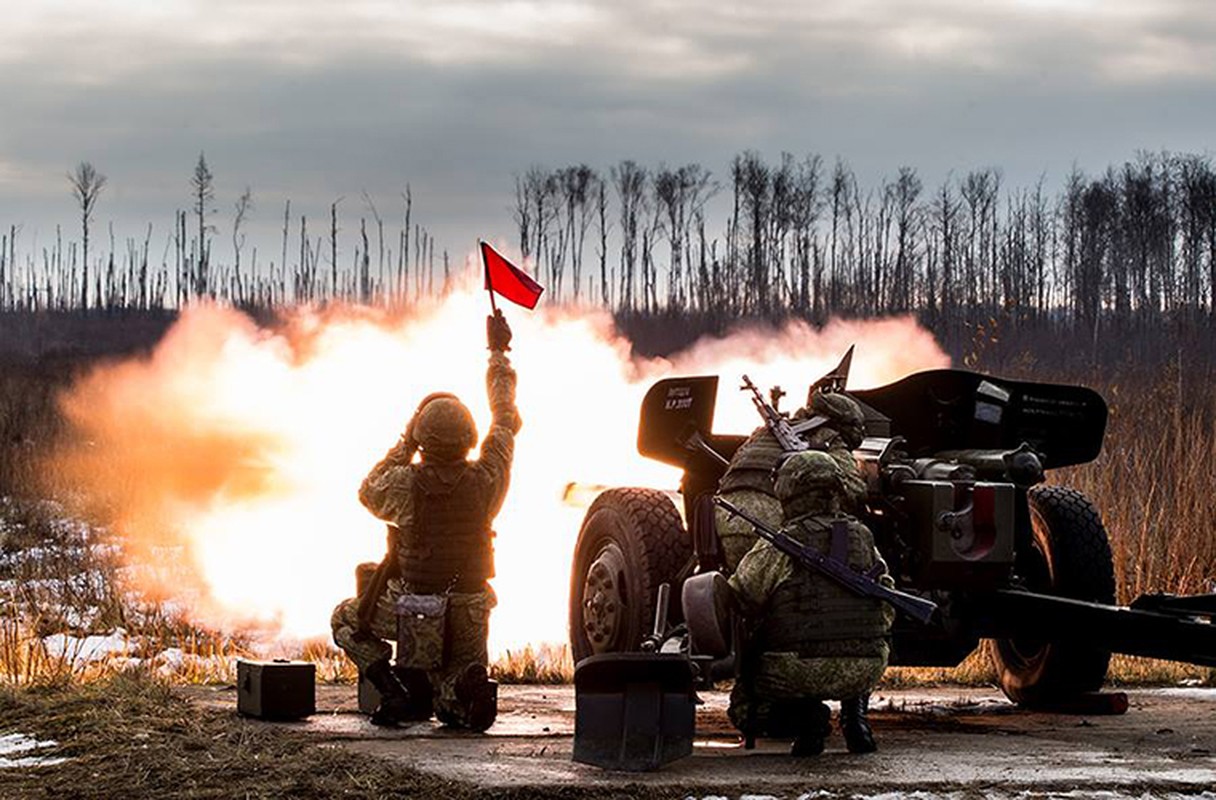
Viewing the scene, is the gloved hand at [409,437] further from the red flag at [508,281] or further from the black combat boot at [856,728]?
the black combat boot at [856,728]

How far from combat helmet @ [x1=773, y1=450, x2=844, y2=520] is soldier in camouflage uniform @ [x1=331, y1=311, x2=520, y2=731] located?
2089 millimetres

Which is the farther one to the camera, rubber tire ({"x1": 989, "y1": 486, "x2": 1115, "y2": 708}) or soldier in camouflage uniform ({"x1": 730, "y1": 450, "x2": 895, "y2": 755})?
rubber tire ({"x1": 989, "y1": 486, "x2": 1115, "y2": 708})

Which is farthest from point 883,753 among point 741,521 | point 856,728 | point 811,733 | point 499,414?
point 499,414

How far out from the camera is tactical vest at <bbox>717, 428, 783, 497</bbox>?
11.3 meters

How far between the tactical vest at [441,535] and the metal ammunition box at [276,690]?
2.65 feet

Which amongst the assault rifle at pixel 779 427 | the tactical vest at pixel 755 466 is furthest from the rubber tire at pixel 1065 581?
the tactical vest at pixel 755 466

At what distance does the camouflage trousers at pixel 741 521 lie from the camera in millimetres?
11148

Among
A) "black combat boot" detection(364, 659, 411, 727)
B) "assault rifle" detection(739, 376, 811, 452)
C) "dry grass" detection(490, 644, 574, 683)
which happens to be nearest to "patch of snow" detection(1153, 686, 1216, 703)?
"assault rifle" detection(739, 376, 811, 452)

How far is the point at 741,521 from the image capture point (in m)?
11.3

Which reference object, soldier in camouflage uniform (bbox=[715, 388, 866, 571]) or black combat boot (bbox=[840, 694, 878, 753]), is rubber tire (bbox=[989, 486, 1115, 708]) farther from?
black combat boot (bbox=[840, 694, 878, 753])

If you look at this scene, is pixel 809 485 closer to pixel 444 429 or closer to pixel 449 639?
pixel 444 429

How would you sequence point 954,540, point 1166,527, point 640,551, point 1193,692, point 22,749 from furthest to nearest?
point 1166,527, point 1193,692, point 640,551, point 954,540, point 22,749

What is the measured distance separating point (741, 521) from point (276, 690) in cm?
276

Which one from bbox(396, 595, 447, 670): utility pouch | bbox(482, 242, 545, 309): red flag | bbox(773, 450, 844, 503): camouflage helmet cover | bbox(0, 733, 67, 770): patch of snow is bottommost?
bbox(0, 733, 67, 770): patch of snow
